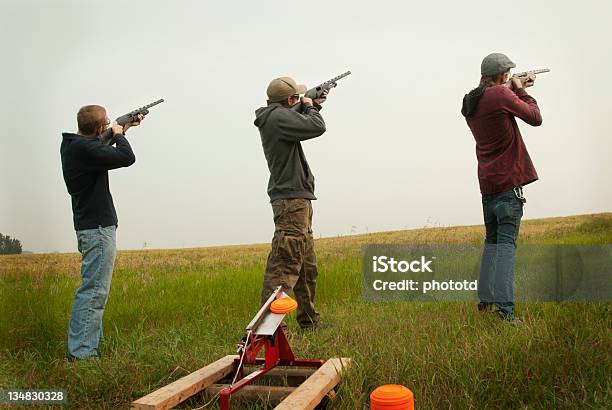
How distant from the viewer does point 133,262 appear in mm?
11500

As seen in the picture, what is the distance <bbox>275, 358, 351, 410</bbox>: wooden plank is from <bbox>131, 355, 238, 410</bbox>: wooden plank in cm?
61

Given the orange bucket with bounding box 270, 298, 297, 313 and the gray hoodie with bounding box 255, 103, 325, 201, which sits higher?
the gray hoodie with bounding box 255, 103, 325, 201

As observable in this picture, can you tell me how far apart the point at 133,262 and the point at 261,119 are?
688 centimetres

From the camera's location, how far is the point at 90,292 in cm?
489

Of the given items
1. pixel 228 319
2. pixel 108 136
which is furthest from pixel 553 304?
pixel 108 136

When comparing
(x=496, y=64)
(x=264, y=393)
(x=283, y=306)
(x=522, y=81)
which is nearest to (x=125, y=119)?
(x=283, y=306)

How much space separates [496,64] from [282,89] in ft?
5.77

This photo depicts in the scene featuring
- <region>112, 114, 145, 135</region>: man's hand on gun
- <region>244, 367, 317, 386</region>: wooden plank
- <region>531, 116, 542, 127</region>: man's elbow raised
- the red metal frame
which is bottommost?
<region>244, 367, 317, 386</region>: wooden plank

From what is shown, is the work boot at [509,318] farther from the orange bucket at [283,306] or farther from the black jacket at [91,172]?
the black jacket at [91,172]

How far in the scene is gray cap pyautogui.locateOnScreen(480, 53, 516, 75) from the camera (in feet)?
17.4

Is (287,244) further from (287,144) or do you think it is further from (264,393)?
(264,393)

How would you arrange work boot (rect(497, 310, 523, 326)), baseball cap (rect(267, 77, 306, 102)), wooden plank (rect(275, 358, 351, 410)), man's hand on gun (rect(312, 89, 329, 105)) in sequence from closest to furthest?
wooden plank (rect(275, 358, 351, 410)) → work boot (rect(497, 310, 523, 326)) → baseball cap (rect(267, 77, 306, 102)) → man's hand on gun (rect(312, 89, 329, 105))

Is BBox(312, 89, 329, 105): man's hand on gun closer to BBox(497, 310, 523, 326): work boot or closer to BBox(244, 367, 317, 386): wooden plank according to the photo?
BBox(497, 310, 523, 326): work boot

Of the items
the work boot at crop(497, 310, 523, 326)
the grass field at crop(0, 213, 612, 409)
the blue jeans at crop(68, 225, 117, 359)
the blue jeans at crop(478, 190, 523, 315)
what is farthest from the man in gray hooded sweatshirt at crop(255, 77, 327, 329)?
the work boot at crop(497, 310, 523, 326)
